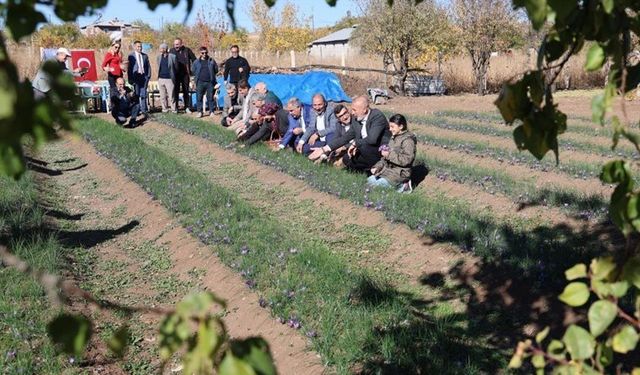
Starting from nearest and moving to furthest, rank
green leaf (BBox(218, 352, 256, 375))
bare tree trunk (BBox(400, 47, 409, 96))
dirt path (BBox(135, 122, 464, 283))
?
green leaf (BBox(218, 352, 256, 375)) → dirt path (BBox(135, 122, 464, 283)) → bare tree trunk (BBox(400, 47, 409, 96))

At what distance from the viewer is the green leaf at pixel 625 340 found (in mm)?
1355

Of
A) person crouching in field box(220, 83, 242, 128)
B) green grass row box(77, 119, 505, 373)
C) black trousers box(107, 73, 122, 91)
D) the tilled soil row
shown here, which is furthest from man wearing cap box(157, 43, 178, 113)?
green grass row box(77, 119, 505, 373)

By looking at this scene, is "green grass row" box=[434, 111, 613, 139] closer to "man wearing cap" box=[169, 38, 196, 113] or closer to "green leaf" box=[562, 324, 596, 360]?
"man wearing cap" box=[169, 38, 196, 113]

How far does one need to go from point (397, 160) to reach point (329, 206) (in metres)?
1.04

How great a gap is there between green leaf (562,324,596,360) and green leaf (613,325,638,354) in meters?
0.06

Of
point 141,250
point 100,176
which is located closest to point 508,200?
point 141,250

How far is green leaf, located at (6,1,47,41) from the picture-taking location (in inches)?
37.6

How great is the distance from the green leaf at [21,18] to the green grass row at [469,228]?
4.48 meters

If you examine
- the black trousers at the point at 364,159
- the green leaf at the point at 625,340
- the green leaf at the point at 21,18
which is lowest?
the black trousers at the point at 364,159

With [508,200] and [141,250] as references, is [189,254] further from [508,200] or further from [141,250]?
[508,200]

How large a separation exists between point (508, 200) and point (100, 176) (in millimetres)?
6165

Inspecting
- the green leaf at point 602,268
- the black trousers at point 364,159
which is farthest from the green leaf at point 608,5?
the black trousers at point 364,159

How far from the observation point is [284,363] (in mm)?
4129

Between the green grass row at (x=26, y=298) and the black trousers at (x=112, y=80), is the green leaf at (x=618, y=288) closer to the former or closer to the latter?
the green grass row at (x=26, y=298)
